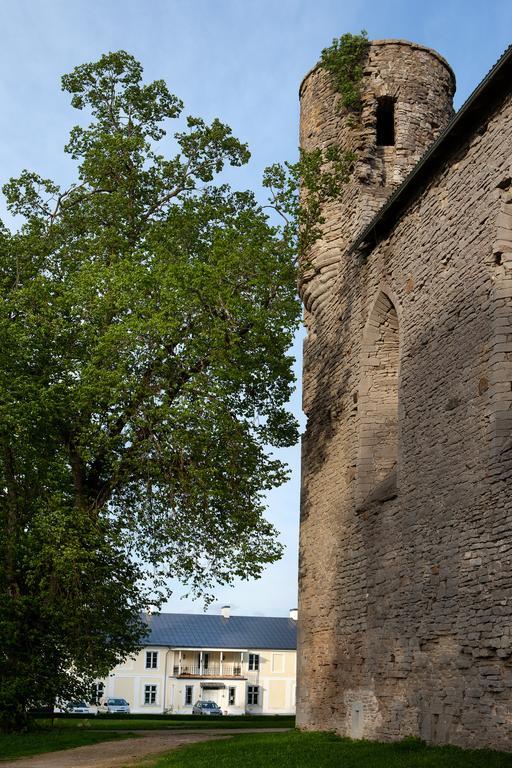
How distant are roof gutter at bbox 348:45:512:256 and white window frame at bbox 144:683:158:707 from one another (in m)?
41.1

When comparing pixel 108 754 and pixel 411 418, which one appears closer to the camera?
pixel 411 418

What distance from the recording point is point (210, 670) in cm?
5334

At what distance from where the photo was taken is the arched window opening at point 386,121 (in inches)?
741

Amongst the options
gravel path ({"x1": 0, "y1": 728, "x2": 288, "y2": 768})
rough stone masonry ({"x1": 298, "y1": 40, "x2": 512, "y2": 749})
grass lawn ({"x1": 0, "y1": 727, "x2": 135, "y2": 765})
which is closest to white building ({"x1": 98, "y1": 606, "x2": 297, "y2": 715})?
grass lawn ({"x1": 0, "y1": 727, "x2": 135, "y2": 765})

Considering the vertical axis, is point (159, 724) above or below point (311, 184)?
below

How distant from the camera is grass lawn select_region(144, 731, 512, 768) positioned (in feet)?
32.8

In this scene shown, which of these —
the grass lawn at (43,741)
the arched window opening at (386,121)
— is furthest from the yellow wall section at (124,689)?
the arched window opening at (386,121)

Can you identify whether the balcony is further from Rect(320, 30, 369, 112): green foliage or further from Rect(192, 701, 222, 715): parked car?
Rect(320, 30, 369, 112): green foliage


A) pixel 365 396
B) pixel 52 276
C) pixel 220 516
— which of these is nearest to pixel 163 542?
pixel 220 516

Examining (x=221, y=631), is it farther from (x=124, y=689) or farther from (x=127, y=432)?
(x=127, y=432)

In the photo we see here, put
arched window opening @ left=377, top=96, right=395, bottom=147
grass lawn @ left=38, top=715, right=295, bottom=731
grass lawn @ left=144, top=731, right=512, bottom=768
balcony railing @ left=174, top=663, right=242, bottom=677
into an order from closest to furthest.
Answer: grass lawn @ left=144, top=731, right=512, bottom=768
arched window opening @ left=377, top=96, right=395, bottom=147
grass lawn @ left=38, top=715, right=295, bottom=731
balcony railing @ left=174, top=663, right=242, bottom=677

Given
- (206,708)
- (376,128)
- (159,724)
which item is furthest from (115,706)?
(376,128)

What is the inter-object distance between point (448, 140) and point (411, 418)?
13.3ft

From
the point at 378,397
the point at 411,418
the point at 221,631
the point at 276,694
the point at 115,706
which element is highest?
the point at 378,397
